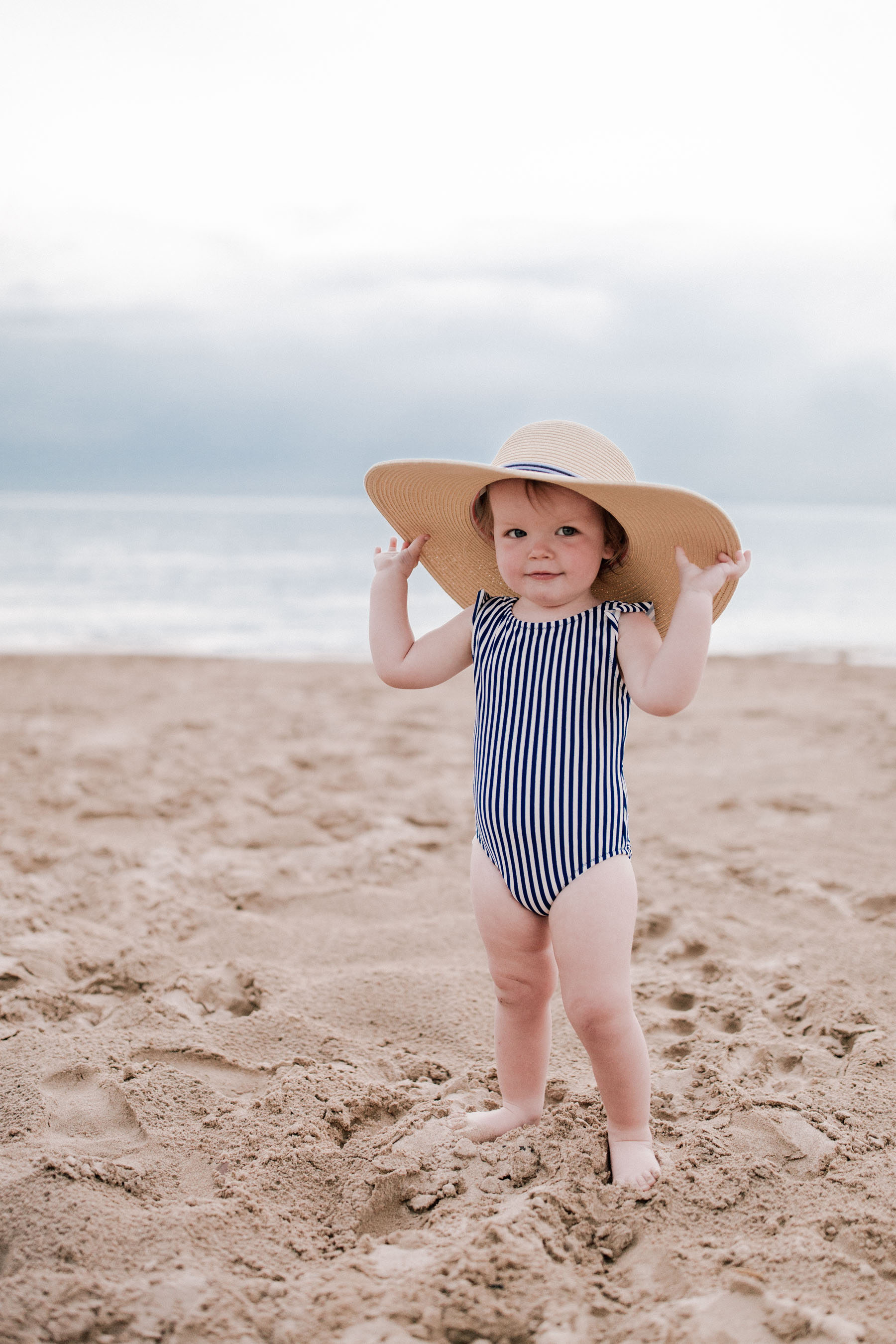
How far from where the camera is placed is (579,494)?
183 cm

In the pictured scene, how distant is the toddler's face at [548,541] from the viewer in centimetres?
184

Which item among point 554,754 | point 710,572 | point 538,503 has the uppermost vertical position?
point 538,503

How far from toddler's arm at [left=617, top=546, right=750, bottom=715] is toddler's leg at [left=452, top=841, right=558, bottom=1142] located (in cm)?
48

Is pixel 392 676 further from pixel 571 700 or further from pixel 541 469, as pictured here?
pixel 541 469

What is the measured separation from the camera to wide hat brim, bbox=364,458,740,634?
1.74 m

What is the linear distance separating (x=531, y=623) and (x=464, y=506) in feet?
0.98

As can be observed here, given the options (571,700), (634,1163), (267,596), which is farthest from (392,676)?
(267,596)

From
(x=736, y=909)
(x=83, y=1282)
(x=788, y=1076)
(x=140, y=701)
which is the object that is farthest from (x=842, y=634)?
(x=83, y=1282)

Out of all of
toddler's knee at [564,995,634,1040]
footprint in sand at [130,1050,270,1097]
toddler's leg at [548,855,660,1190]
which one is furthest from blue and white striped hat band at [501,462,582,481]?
footprint in sand at [130,1050,270,1097]

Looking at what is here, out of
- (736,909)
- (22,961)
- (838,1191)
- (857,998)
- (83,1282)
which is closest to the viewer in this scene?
(83,1282)

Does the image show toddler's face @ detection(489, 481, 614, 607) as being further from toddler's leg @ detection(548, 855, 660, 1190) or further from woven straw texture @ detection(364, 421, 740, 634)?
toddler's leg @ detection(548, 855, 660, 1190)

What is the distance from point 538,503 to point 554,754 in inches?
19.3

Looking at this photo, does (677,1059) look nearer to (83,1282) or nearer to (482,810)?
(482,810)

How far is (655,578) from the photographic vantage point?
1.94 m
